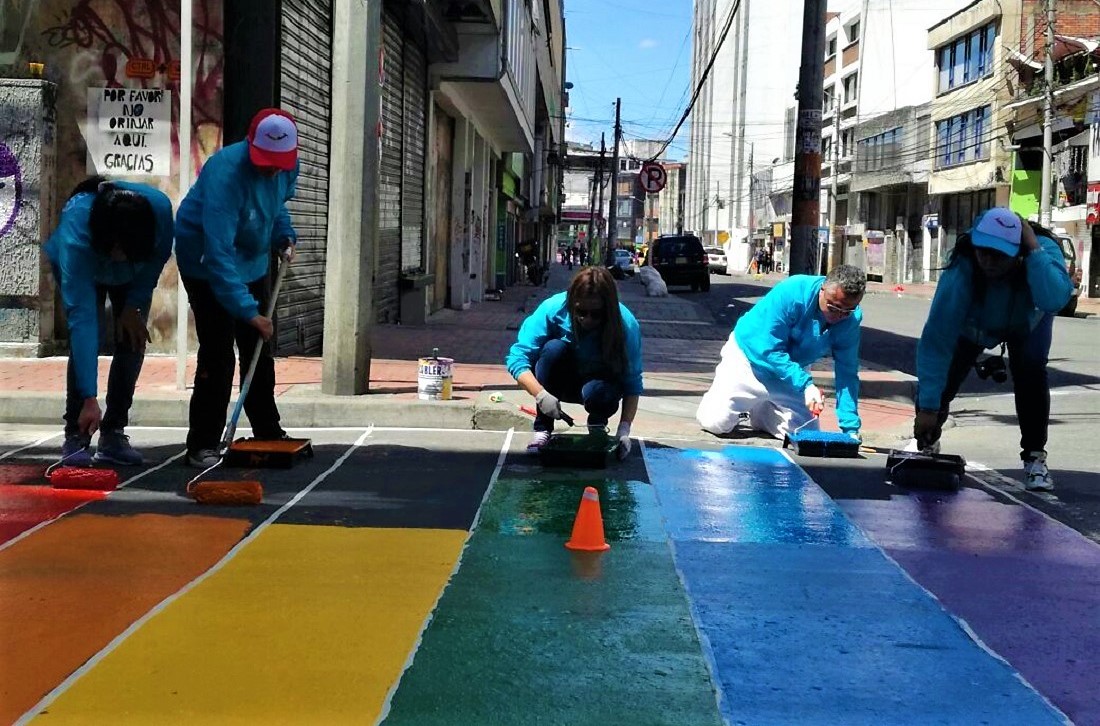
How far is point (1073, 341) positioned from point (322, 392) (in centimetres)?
1517

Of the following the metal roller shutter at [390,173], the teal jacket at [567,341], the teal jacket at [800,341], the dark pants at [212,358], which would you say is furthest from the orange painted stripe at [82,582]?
the metal roller shutter at [390,173]

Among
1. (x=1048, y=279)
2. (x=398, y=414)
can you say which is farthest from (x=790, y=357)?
(x=398, y=414)

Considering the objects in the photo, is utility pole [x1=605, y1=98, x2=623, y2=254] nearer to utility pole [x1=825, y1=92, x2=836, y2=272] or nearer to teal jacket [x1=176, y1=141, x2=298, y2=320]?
utility pole [x1=825, y1=92, x2=836, y2=272]

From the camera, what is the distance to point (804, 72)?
39.3 feet

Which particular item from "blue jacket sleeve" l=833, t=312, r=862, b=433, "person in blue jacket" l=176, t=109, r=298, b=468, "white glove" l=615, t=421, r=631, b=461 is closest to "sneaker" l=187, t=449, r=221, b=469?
"person in blue jacket" l=176, t=109, r=298, b=468

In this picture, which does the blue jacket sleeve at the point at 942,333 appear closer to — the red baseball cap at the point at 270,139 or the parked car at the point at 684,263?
the red baseball cap at the point at 270,139

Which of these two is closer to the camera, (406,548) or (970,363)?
(406,548)

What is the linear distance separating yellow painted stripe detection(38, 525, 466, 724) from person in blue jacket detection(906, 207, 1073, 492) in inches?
115

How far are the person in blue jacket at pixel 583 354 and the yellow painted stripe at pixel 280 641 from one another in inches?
79.0

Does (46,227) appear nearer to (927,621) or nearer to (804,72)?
(804,72)

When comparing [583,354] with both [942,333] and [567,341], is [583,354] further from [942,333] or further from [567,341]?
[942,333]

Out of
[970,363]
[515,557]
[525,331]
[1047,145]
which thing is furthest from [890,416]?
[1047,145]

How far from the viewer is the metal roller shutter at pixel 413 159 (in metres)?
17.3

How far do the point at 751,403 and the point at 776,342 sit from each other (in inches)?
22.2
